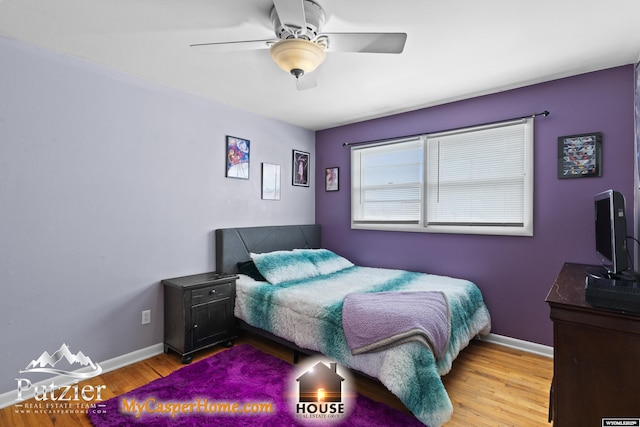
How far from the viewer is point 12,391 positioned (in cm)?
211

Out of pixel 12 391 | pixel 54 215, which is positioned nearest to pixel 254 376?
pixel 12 391

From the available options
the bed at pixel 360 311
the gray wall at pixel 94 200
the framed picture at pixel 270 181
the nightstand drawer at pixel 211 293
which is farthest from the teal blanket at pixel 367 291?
the framed picture at pixel 270 181

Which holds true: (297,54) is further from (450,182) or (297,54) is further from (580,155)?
(580,155)

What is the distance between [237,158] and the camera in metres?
3.54

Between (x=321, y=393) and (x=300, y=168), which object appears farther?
(x=300, y=168)

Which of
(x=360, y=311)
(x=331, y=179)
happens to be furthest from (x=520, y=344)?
(x=331, y=179)

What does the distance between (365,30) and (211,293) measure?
2.51 m

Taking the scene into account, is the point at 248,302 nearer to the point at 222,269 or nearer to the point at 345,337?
the point at 222,269

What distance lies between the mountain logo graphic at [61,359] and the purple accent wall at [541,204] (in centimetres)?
315

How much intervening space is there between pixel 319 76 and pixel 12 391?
3.28 m

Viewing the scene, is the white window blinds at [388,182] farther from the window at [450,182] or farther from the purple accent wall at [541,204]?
the purple accent wall at [541,204]

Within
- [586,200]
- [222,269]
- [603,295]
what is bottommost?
[222,269]

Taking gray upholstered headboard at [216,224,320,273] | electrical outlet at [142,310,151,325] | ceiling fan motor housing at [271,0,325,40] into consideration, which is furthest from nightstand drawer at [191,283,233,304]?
ceiling fan motor housing at [271,0,325,40]

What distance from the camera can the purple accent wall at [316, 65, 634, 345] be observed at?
2504 millimetres
